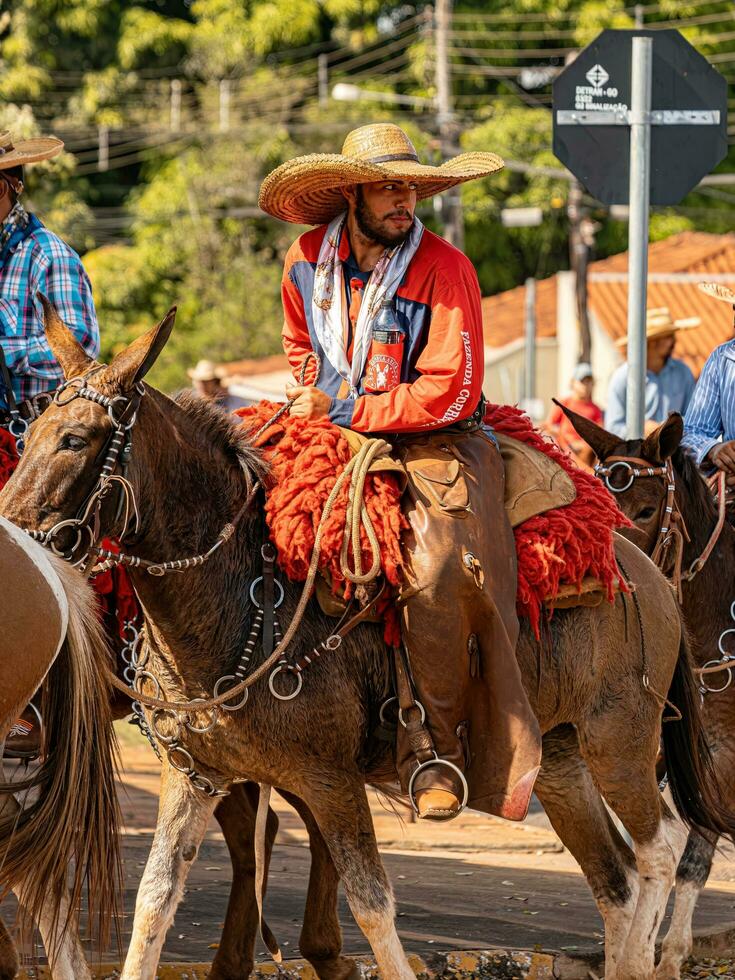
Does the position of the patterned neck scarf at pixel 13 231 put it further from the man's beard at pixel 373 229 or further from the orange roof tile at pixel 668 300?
the orange roof tile at pixel 668 300

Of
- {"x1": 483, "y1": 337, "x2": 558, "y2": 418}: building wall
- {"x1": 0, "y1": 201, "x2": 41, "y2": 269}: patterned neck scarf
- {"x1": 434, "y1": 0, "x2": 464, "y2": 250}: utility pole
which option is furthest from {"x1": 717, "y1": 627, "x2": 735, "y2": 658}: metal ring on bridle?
{"x1": 483, "y1": 337, "x2": 558, "y2": 418}: building wall

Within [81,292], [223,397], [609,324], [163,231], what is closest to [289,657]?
[223,397]

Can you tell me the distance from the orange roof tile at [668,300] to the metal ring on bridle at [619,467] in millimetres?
23463

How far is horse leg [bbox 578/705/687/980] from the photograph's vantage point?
5484mm

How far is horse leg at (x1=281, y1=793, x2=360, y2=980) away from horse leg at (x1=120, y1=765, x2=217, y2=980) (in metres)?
0.75

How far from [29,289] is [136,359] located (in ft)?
4.37

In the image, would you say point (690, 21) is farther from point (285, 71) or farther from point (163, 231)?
point (163, 231)

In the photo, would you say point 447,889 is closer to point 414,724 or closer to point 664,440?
point 664,440

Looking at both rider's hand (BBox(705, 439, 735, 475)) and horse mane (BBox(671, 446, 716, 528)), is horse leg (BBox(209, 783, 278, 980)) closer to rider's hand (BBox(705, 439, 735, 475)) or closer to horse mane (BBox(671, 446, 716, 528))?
horse mane (BBox(671, 446, 716, 528))

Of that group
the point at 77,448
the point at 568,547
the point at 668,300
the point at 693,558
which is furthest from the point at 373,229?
the point at 668,300

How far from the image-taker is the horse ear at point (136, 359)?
4.40 metres

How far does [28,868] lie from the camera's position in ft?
13.5

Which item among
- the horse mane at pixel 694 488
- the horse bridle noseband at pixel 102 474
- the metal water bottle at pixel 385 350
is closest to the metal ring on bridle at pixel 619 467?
the horse mane at pixel 694 488

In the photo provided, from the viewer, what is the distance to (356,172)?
496cm
